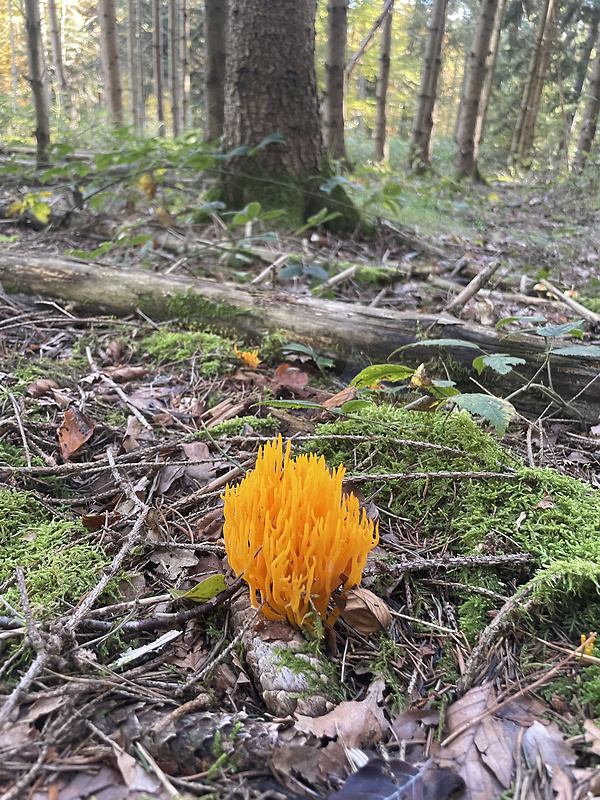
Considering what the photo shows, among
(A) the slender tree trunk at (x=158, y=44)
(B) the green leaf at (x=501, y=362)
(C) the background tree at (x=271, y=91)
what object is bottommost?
(B) the green leaf at (x=501, y=362)

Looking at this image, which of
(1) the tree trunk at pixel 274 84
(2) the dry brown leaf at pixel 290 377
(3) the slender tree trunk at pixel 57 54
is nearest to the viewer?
(2) the dry brown leaf at pixel 290 377

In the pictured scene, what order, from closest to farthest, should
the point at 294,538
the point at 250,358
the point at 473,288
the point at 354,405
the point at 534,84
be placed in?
the point at 294,538, the point at 354,405, the point at 250,358, the point at 473,288, the point at 534,84

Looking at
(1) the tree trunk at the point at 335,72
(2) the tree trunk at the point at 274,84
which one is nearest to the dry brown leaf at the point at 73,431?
(2) the tree trunk at the point at 274,84

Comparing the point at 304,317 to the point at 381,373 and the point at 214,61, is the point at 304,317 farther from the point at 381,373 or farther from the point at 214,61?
the point at 214,61

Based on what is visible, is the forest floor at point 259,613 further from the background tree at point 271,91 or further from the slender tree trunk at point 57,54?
the slender tree trunk at point 57,54

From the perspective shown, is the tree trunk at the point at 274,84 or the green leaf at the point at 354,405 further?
the tree trunk at the point at 274,84

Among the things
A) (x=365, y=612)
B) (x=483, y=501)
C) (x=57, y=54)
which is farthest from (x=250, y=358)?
(x=57, y=54)

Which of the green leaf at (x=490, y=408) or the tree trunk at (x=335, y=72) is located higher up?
the tree trunk at (x=335, y=72)
